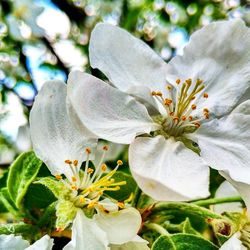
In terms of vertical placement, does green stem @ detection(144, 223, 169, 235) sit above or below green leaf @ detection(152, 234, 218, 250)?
below

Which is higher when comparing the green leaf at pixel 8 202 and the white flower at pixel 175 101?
the white flower at pixel 175 101

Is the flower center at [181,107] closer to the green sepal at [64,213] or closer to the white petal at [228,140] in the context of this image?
the white petal at [228,140]

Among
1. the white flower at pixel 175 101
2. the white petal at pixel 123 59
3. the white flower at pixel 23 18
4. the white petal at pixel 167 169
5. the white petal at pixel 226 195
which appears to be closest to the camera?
the white petal at pixel 167 169

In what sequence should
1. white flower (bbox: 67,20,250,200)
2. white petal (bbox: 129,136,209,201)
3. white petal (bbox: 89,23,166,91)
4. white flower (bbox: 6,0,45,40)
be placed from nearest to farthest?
white petal (bbox: 129,136,209,201)
white flower (bbox: 67,20,250,200)
white petal (bbox: 89,23,166,91)
white flower (bbox: 6,0,45,40)

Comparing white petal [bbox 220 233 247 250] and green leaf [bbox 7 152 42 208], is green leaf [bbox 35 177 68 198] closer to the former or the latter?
green leaf [bbox 7 152 42 208]

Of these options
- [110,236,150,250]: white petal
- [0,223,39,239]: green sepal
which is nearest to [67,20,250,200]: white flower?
[110,236,150,250]: white petal

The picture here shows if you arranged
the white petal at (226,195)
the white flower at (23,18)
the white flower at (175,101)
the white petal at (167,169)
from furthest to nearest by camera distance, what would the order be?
the white flower at (23,18) < the white petal at (226,195) < the white flower at (175,101) < the white petal at (167,169)

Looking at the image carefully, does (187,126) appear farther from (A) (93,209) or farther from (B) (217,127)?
(A) (93,209)

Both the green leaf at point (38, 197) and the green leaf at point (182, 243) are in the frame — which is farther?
the green leaf at point (38, 197)

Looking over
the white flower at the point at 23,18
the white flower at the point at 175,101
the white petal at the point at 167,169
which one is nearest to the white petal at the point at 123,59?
the white flower at the point at 175,101
